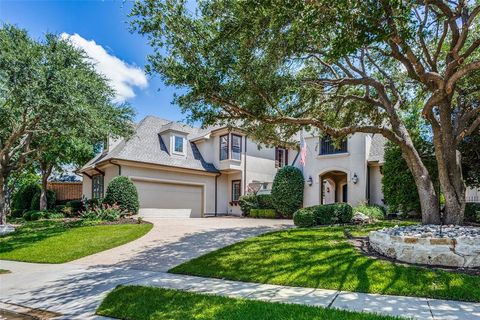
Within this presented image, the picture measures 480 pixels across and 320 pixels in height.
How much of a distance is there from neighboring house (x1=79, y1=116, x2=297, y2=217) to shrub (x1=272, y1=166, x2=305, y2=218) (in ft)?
7.56

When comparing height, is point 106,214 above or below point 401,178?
below

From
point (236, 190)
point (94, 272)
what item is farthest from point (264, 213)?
point (94, 272)

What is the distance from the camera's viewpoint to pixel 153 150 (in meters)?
20.8

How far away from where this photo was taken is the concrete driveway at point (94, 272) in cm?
584

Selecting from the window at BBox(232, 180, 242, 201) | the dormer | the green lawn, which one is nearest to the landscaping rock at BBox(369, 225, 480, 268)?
the green lawn

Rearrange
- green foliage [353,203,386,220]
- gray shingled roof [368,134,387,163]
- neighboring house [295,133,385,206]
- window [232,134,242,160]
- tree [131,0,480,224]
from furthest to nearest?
window [232,134,242,160], neighboring house [295,133,385,206], gray shingled roof [368,134,387,163], green foliage [353,203,386,220], tree [131,0,480,224]

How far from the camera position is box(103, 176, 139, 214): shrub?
1709 centimetres

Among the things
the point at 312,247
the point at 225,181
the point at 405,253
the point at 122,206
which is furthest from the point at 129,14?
the point at 225,181

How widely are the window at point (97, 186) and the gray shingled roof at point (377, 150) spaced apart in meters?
16.8

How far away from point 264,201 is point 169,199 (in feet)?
19.9

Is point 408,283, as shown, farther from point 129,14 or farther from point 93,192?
point 93,192

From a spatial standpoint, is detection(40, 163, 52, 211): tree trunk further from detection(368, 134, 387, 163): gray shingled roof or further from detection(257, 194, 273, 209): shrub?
detection(368, 134, 387, 163): gray shingled roof

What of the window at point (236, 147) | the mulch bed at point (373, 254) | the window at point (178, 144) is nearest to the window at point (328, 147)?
the window at point (236, 147)

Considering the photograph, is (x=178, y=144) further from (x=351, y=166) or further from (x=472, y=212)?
(x=472, y=212)
